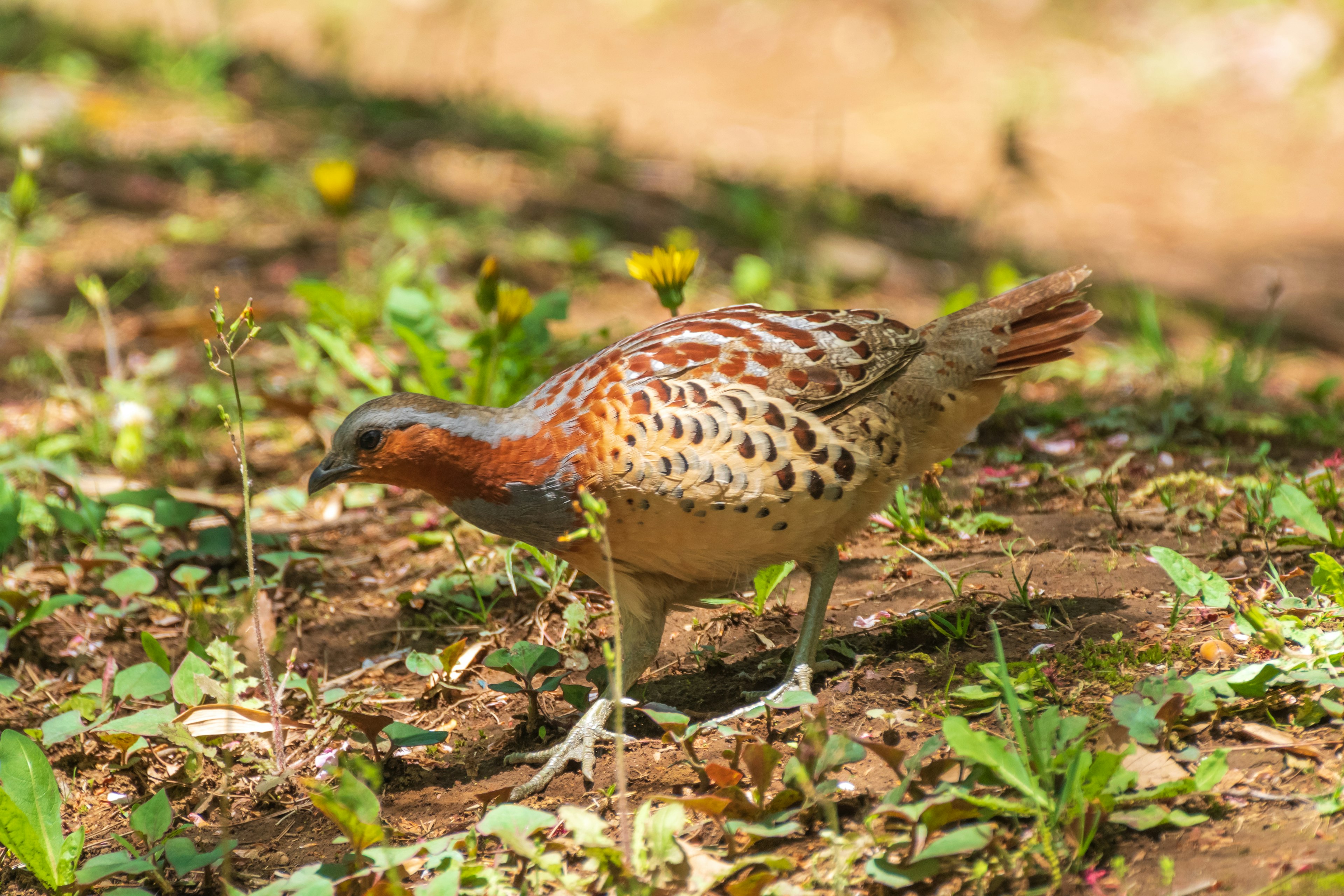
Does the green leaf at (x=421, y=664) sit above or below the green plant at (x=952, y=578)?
below

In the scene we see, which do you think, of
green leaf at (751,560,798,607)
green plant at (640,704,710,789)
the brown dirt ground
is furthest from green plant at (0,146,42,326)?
green plant at (640,704,710,789)

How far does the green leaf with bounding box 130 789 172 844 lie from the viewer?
8.77 feet

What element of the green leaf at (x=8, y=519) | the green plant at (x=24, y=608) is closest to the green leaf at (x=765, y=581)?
the green plant at (x=24, y=608)

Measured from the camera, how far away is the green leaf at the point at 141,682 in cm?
315

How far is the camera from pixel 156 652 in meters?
3.35

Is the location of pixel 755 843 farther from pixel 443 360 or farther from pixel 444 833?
pixel 443 360

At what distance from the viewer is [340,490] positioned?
4727mm

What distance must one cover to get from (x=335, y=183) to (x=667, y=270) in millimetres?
2237

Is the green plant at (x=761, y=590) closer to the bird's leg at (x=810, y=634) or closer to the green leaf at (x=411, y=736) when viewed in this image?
the bird's leg at (x=810, y=634)

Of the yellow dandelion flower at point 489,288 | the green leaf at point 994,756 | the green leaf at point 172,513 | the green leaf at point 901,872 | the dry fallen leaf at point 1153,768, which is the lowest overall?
the green leaf at point 901,872

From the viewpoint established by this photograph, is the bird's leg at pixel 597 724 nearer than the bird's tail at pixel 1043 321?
Yes

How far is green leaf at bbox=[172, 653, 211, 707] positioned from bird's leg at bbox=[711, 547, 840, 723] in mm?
1463

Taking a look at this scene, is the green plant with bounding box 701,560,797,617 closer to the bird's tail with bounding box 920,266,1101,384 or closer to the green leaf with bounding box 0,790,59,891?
the bird's tail with bounding box 920,266,1101,384

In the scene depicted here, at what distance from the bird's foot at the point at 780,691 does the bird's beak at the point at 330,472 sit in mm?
1250
